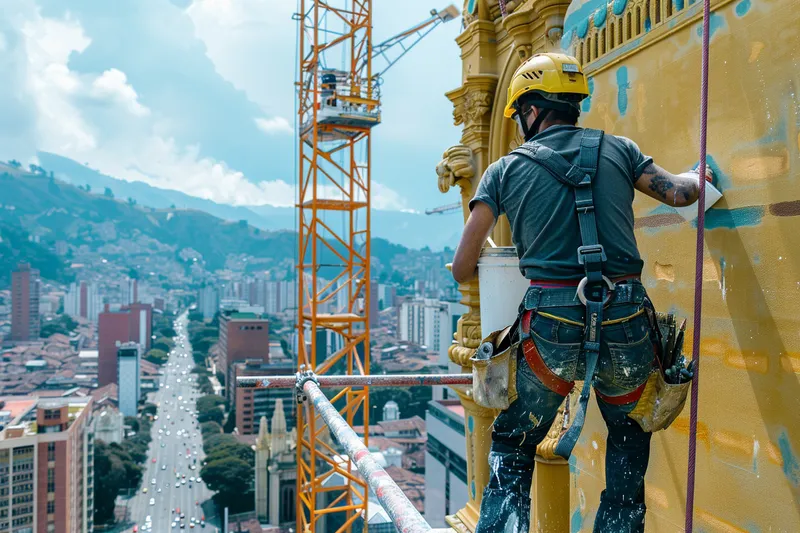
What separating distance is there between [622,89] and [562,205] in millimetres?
1645

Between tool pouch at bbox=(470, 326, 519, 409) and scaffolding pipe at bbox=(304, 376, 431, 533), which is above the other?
tool pouch at bbox=(470, 326, 519, 409)

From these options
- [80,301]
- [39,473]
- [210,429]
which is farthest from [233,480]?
[80,301]

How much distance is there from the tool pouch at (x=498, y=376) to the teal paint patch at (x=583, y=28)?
245cm

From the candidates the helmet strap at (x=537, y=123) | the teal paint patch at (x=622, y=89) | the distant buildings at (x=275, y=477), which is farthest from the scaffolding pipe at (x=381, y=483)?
the distant buildings at (x=275, y=477)

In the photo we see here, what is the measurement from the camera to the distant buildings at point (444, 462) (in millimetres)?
60188

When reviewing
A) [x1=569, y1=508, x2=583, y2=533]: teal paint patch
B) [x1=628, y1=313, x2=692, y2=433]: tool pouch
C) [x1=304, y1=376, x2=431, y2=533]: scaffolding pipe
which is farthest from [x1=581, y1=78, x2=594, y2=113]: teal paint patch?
[x1=569, y1=508, x2=583, y2=533]: teal paint patch

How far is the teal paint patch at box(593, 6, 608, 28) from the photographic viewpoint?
13.5 feet

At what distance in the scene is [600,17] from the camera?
4.14 meters

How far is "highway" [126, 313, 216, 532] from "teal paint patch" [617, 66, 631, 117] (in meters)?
67.9

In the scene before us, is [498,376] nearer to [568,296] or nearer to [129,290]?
[568,296]

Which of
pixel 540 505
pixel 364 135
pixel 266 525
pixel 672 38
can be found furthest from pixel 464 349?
pixel 266 525

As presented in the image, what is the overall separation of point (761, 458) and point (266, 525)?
63421mm

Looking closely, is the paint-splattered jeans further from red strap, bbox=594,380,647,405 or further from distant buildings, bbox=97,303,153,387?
distant buildings, bbox=97,303,153,387

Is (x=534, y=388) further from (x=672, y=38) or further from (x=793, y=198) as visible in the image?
(x=672, y=38)
